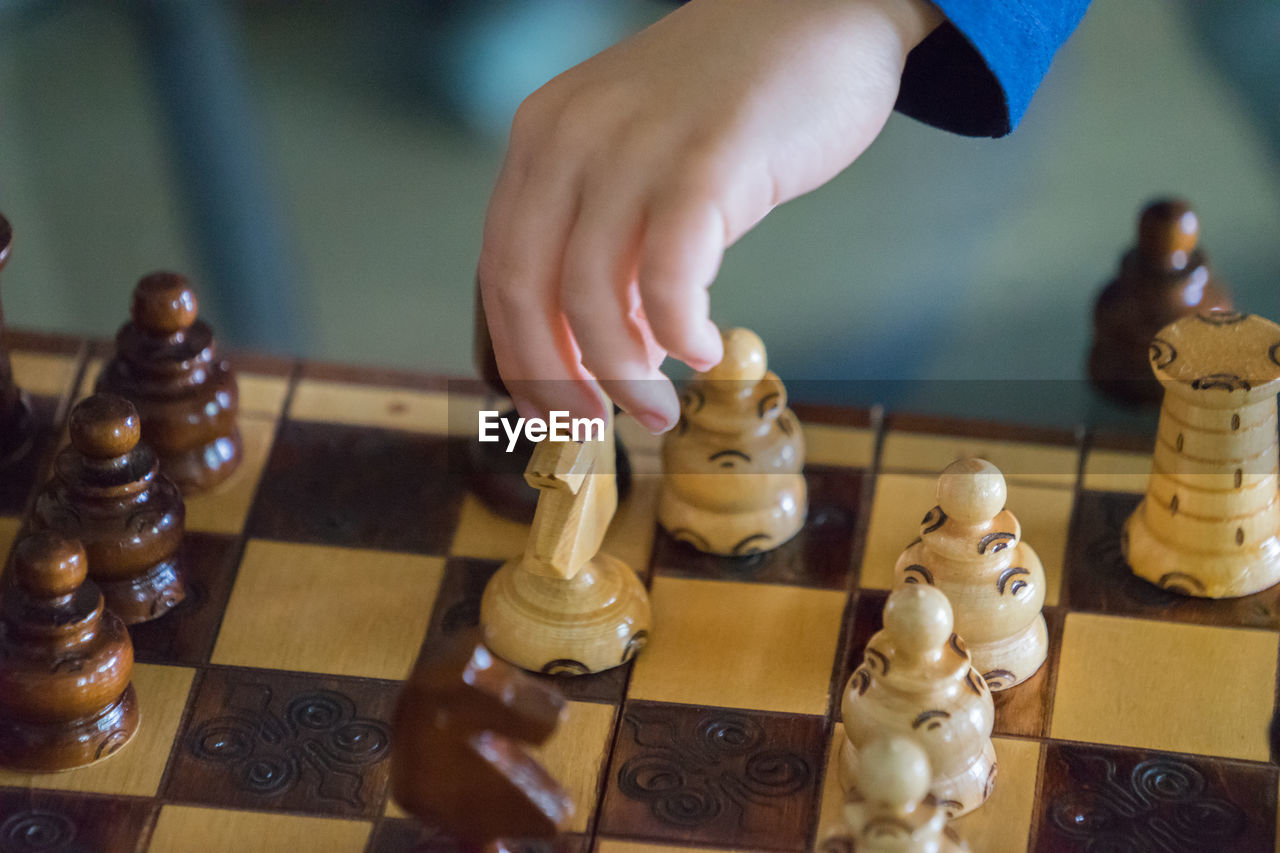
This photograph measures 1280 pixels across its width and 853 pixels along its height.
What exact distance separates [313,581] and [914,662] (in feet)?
1.38

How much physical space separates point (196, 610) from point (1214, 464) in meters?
0.68

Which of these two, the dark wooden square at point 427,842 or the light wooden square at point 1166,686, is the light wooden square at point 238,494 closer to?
the dark wooden square at point 427,842

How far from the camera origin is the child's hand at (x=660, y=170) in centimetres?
77

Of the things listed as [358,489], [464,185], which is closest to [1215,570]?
[358,489]

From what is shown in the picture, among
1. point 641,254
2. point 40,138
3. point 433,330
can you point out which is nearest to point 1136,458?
point 641,254

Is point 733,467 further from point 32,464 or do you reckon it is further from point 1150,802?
point 32,464

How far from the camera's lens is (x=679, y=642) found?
95 centimetres

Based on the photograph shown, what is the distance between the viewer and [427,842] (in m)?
0.80

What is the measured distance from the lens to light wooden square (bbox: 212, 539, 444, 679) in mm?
935

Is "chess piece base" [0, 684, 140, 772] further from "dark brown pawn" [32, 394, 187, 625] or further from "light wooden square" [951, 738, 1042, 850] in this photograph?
"light wooden square" [951, 738, 1042, 850]

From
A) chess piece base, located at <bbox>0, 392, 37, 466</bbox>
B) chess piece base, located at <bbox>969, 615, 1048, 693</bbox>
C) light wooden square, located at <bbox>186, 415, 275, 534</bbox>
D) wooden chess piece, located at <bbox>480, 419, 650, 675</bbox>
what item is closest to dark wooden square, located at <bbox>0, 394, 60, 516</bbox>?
chess piece base, located at <bbox>0, 392, 37, 466</bbox>

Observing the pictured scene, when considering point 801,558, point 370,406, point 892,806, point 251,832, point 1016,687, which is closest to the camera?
point 892,806

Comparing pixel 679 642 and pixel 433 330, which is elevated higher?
pixel 433 330

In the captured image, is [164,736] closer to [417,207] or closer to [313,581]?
[313,581]
